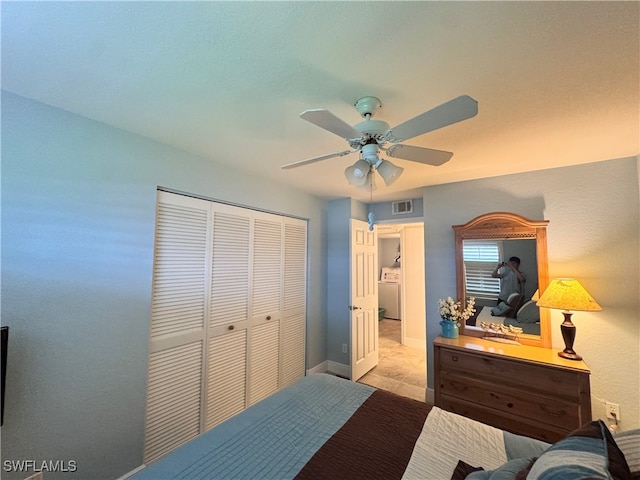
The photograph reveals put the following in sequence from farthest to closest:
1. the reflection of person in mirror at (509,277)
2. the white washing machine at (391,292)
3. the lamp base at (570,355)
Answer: the white washing machine at (391,292)
the reflection of person in mirror at (509,277)
the lamp base at (570,355)

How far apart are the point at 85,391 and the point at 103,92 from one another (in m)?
1.71

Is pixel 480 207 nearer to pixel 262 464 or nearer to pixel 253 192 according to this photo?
pixel 253 192

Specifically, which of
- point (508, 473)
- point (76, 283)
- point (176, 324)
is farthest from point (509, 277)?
point (76, 283)

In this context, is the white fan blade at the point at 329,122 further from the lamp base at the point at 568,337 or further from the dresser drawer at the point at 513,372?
the lamp base at the point at 568,337

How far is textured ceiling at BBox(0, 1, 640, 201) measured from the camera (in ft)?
2.95

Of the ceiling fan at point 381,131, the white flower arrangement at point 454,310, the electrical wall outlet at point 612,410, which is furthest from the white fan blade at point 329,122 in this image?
the electrical wall outlet at point 612,410

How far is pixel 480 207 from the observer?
2.69 meters

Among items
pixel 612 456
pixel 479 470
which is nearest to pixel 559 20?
pixel 612 456

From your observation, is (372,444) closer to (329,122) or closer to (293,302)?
(329,122)

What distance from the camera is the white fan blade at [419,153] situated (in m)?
1.33

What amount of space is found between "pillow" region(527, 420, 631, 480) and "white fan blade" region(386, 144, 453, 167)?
3.96 feet

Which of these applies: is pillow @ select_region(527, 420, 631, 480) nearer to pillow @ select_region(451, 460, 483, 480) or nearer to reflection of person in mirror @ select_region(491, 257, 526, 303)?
pillow @ select_region(451, 460, 483, 480)

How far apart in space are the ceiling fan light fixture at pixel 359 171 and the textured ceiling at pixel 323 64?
0.32 meters

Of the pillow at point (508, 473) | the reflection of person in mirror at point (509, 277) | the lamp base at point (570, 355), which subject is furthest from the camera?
the reflection of person in mirror at point (509, 277)
